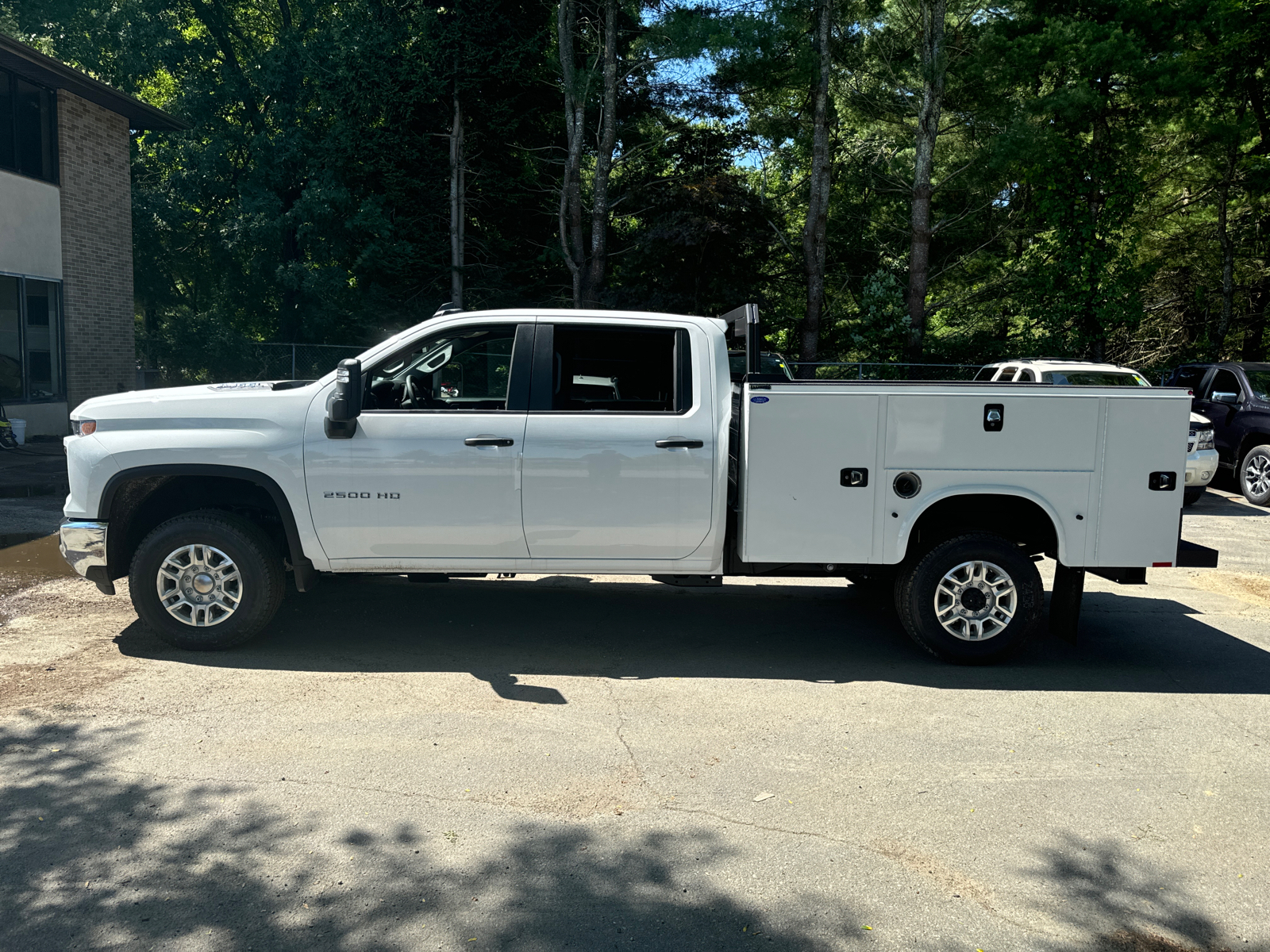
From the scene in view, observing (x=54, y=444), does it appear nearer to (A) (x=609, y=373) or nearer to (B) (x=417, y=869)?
(A) (x=609, y=373)

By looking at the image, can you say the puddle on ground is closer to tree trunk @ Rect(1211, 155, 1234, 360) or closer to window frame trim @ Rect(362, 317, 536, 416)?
window frame trim @ Rect(362, 317, 536, 416)

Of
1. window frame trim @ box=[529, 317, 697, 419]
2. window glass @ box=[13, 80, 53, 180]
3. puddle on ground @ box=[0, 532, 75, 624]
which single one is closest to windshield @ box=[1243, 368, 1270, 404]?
window frame trim @ box=[529, 317, 697, 419]

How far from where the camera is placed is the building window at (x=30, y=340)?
17.2 m

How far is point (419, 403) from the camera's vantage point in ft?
20.9

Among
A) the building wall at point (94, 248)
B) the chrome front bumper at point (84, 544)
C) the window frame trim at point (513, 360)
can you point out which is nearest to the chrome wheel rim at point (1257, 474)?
the window frame trim at point (513, 360)

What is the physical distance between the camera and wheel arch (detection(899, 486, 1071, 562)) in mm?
6074

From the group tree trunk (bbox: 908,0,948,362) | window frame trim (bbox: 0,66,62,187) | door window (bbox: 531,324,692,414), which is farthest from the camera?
tree trunk (bbox: 908,0,948,362)

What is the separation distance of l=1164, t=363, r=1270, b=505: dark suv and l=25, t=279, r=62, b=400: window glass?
18260mm

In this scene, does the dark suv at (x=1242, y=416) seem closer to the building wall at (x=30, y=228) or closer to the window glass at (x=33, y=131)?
the building wall at (x=30, y=228)

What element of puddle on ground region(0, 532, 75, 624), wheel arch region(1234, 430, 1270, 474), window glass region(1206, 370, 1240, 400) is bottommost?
puddle on ground region(0, 532, 75, 624)

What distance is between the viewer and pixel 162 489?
6332mm

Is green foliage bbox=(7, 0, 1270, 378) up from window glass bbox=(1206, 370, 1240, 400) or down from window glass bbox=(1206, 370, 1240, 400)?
up

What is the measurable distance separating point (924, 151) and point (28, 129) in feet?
56.8

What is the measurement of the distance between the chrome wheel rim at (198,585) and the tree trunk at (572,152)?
18475mm
